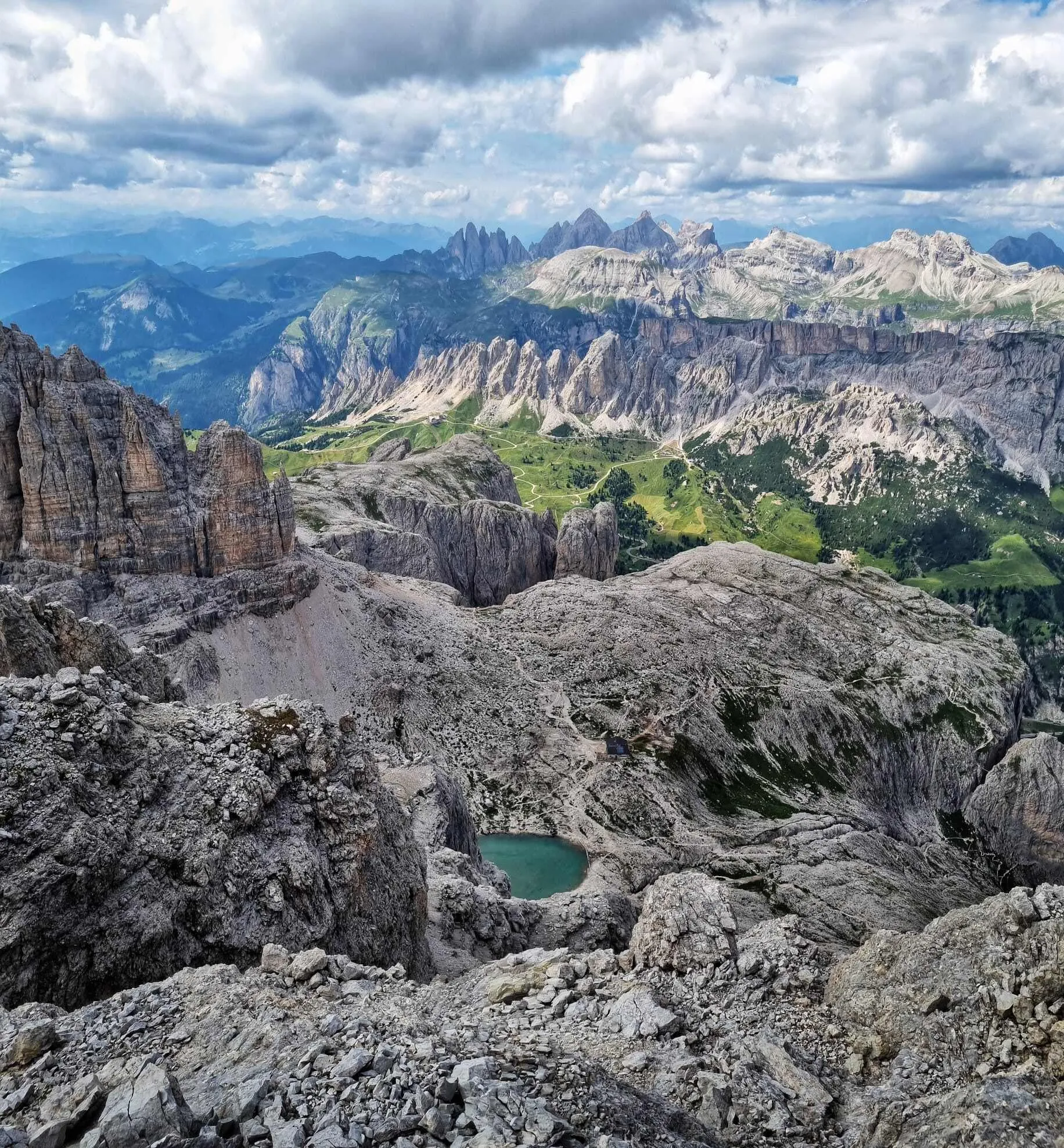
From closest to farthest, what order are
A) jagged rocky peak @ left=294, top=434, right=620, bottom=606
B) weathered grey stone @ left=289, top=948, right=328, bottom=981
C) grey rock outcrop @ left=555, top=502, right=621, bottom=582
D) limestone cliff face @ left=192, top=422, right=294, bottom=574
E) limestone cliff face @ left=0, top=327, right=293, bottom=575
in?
weathered grey stone @ left=289, top=948, right=328, bottom=981 < limestone cliff face @ left=0, top=327, right=293, bottom=575 < limestone cliff face @ left=192, top=422, right=294, bottom=574 < jagged rocky peak @ left=294, top=434, right=620, bottom=606 < grey rock outcrop @ left=555, top=502, right=621, bottom=582

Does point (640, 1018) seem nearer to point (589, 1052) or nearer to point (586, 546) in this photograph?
point (589, 1052)

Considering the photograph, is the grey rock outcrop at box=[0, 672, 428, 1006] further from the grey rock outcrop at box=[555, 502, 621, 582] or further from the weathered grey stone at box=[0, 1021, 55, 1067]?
the grey rock outcrop at box=[555, 502, 621, 582]

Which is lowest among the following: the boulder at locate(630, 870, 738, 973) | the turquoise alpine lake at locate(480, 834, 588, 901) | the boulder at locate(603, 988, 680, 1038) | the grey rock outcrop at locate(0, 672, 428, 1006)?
the turquoise alpine lake at locate(480, 834, 588, 901)

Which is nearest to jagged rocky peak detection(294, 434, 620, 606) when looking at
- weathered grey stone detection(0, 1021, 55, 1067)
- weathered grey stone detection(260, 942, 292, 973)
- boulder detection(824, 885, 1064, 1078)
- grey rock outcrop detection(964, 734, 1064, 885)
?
grey rock outcrop detection(964, 734, 1064, 885)

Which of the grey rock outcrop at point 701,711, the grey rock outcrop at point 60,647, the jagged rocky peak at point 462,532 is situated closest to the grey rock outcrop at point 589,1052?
the grey rock outcrop at point 60,647

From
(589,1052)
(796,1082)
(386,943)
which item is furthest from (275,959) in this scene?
(796,1082)

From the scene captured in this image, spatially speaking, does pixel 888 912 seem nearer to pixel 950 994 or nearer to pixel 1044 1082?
pixel 950 994
